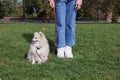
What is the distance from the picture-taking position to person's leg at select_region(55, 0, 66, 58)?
7.79 m

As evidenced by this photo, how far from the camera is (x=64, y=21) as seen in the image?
7871 millimetres

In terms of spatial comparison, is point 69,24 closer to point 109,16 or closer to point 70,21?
point 70,21

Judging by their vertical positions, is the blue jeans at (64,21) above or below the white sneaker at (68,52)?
above

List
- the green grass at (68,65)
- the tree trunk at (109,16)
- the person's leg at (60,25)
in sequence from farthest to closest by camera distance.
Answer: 1. the tree trunk at (109,16)
2. the person's leg at (60,25)
3. the green grass at (68,65)

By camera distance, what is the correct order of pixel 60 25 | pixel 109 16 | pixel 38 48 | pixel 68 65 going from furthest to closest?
pixel 109 16 < pixel 60 25 < pixel 38 48 < pixel 68 65

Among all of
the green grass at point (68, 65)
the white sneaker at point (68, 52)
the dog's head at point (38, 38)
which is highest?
the dog's head at point (38, 38)

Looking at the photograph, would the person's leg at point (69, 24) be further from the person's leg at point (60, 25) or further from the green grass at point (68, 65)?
the green grass at point (68, 65)

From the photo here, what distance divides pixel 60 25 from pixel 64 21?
13 centimetres

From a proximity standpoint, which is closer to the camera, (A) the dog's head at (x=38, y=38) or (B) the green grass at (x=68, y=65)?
(B) the green grass at (x=68, y=65)

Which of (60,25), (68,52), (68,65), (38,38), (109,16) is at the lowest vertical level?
(109,16)

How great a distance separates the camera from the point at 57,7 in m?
7.82

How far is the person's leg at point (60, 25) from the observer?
7789 millimetres

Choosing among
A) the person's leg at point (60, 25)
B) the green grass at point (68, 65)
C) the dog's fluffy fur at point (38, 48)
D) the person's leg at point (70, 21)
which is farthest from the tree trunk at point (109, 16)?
the dog's fluffy fur at point (38, 48)

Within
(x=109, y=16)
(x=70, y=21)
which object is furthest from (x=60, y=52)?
(x=109, y=16)
